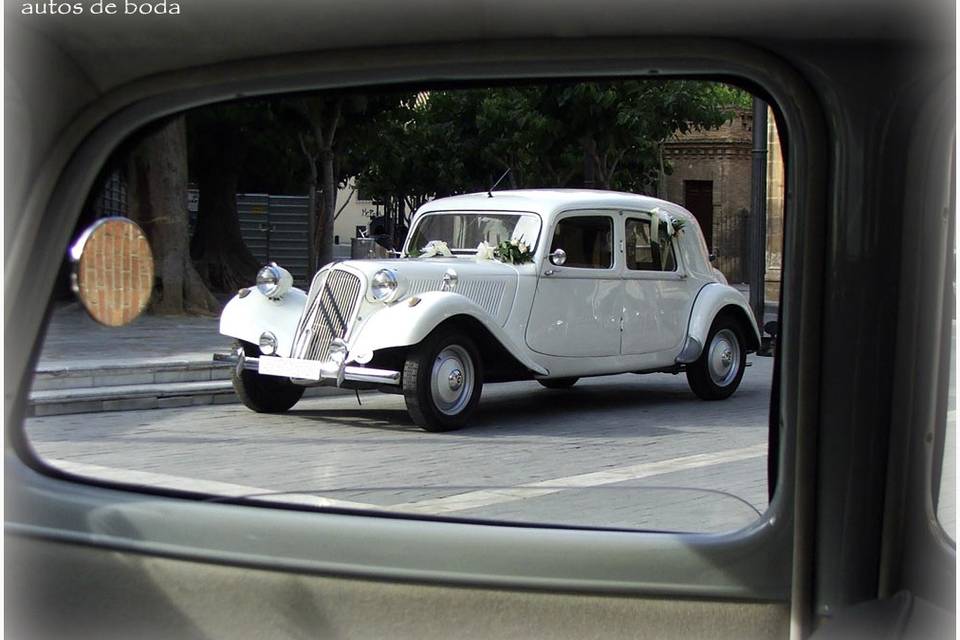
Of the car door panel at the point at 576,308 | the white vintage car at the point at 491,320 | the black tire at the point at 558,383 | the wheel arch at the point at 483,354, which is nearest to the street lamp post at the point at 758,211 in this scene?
the white vintage car at the point at 491,320

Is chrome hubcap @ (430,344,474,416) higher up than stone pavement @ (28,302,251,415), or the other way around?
stone pavement @ (28,302,251,415)

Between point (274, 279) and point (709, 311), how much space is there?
2.85 m

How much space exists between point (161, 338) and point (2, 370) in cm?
43

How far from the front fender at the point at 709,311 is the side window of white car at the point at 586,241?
368 mm

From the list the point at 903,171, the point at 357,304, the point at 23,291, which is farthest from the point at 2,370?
the point at 357,304

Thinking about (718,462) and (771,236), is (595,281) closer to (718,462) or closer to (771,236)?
(718,462)

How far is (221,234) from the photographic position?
84.2 inches

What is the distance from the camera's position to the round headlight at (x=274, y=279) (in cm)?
207

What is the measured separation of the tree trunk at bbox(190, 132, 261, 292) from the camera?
1.98m

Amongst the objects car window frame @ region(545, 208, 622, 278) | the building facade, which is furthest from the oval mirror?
car window frame @ region(545, 208, 622, 278)

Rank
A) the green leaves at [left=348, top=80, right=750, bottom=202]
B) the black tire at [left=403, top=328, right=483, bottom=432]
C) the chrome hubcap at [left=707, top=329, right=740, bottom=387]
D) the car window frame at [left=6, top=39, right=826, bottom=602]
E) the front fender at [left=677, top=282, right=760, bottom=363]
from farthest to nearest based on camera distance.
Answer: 1. the black tire at [left=403, top=328, right=483, bottom=432]
2. the chrome hubcap at [left=707, top=329, right=740, bottom=387]
3. the front fender at [left=677, top=282, right=760, bottom=363]
4. the green leaves at [left=348, top=80, right=750, bottom=202]
5. the car window frame at [left=6, top=39, right=826, bottom=602]

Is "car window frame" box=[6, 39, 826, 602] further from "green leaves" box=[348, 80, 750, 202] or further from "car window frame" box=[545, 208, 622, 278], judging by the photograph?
"car window frame" box=[545, 208, 622, 278]

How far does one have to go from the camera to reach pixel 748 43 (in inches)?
57.1

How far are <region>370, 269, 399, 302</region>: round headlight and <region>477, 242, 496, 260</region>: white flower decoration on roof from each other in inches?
22.1
